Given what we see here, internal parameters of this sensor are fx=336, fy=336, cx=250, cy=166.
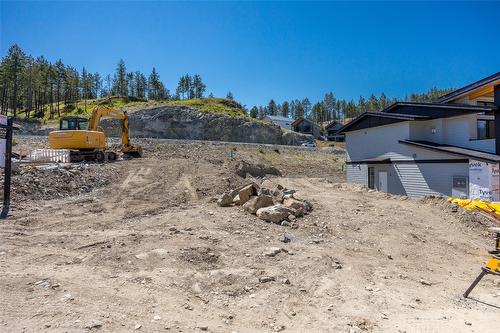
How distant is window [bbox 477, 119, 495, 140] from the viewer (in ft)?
68.2

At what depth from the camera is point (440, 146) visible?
20.5m

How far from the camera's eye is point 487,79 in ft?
67.4

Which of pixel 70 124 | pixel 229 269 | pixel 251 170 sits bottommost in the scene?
pixel 229 269

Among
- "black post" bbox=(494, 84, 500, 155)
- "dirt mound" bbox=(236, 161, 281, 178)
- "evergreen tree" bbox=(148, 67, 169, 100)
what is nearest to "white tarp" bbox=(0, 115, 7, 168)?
"dirt mound" bbox=(236, 161, 281, 178)

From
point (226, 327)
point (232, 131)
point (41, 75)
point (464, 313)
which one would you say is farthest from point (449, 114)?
point (41, 75)

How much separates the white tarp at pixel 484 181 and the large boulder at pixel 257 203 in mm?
12455

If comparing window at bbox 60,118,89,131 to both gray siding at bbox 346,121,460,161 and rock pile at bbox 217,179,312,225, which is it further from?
gray siding at bbox 346,121,460,161

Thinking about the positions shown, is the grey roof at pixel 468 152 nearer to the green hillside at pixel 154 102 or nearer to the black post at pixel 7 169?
the black post at pixel 7 169

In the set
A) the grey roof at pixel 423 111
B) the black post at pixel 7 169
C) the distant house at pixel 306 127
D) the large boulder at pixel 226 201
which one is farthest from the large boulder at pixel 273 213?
the distant house at pixel 306 127

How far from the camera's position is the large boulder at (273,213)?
35.3 feet

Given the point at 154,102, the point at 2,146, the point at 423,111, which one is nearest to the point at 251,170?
the point at 423,111

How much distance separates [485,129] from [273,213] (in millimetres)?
17694

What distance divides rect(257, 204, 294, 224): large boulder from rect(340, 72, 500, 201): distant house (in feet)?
40.8

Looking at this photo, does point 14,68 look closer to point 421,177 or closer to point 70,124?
point 70,124
